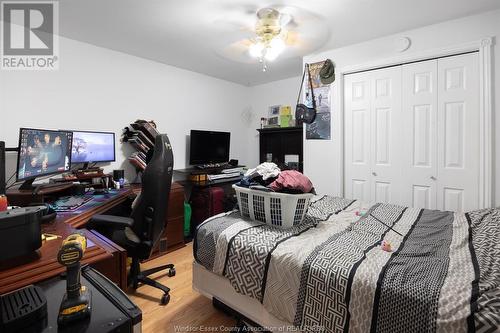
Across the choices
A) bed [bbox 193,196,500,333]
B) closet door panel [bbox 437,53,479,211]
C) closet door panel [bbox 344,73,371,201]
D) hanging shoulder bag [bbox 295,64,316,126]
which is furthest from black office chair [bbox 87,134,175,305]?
closet door panel [bbox 437,53,479,211]

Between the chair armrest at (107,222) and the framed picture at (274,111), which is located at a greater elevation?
the framed picture at (274,111)

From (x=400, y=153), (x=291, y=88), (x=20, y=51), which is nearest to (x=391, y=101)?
(x=400, y=153)

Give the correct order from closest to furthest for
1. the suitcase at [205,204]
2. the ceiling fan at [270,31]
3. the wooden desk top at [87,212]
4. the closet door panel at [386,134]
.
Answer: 1. the wooden desk top at [87,212]
2. the ceiling fan at [270,31]
3. the closet door panel at [386,134]
4. the suitcase at [205,204]

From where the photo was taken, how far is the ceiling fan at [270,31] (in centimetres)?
212

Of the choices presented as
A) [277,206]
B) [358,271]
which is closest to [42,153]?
[277,206]

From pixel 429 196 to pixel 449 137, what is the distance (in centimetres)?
61

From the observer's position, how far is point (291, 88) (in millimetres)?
4133

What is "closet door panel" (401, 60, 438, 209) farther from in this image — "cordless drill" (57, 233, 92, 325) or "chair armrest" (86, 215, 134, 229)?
"cordless drill" (57, 233, 92, 325)

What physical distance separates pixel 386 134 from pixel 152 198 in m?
2.50

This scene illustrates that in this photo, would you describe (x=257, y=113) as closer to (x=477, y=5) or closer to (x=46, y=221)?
(x=477, y=5)

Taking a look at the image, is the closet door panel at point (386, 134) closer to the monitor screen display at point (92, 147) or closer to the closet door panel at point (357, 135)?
the closet door panel at point (357, 135)

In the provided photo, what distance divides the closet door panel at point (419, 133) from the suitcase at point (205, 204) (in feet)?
7.49

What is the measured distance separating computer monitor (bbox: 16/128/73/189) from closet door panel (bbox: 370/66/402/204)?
3124 mm
